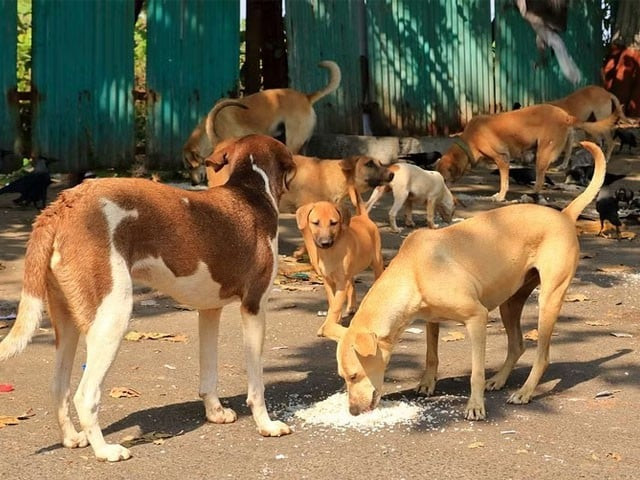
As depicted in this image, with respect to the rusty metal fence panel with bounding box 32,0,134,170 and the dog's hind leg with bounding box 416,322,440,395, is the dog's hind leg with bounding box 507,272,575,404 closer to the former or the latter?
the dog's hind leg with bounding box 416,322,440,395

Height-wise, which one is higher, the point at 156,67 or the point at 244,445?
the point at 156,67

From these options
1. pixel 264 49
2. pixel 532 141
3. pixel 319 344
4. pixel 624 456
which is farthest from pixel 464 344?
pixel 264 49

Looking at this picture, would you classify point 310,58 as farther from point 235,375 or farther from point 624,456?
point 624,456

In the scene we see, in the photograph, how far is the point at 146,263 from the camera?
233 inches

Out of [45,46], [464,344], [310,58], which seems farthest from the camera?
[310,58]

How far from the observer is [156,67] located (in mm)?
15352

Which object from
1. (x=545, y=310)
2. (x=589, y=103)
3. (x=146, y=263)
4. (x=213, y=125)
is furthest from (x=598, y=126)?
(x=146, y=263)

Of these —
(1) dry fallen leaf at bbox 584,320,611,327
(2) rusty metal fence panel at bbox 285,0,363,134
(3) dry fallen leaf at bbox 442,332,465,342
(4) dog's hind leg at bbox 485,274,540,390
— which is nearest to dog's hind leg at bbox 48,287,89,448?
(4) dog's hind leg at bbox 485,274,540,390

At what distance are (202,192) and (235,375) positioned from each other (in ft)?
5.19

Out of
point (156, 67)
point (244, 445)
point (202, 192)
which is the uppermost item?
point (156, 67)

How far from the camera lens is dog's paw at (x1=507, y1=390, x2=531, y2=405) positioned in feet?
22.4

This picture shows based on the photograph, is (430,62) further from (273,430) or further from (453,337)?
(273,430)

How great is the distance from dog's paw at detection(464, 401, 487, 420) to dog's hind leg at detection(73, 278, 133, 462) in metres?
1.95

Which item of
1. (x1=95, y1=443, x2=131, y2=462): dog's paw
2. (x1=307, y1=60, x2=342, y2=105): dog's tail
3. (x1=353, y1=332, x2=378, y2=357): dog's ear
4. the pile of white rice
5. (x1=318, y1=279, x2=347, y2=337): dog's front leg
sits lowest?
(x1=95, y1=443, x2=131, y2=462): dog's paw
